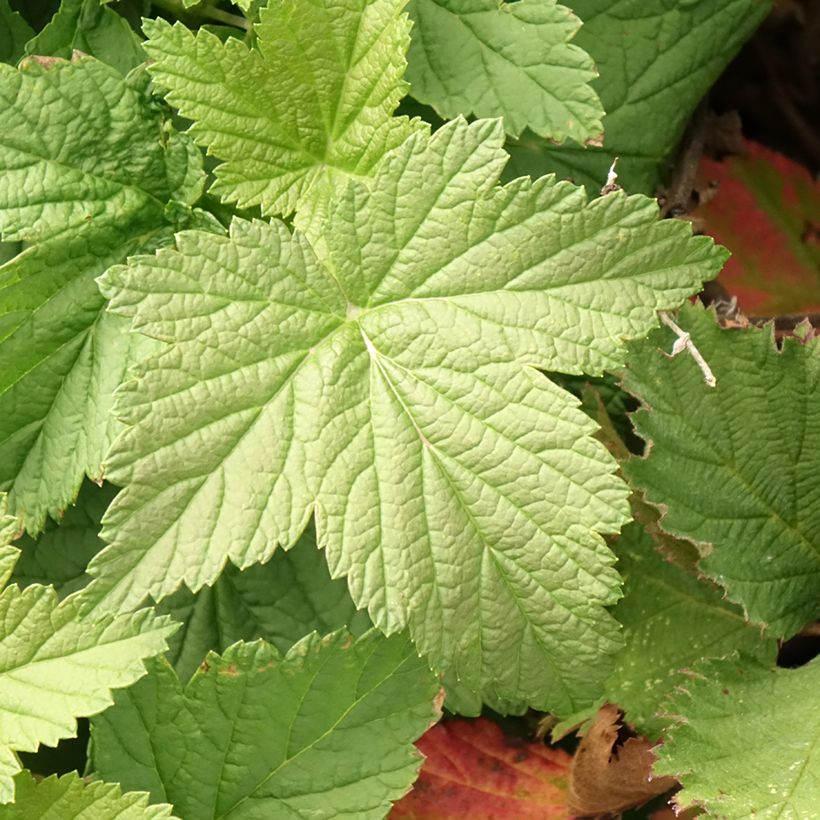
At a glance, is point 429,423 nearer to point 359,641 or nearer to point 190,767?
point 359,641

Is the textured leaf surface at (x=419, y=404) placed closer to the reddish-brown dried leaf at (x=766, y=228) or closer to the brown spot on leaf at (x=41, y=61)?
the brown spot on leaf at (x=41, y=61)

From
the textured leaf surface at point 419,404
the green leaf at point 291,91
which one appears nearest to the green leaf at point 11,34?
the green leaf at point 291,91

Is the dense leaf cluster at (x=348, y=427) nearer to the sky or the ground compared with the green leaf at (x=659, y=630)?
nearer to the sky

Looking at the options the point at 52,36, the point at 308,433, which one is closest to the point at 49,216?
the point at 52,36

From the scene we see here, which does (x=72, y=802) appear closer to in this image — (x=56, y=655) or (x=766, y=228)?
(x=56, y=655)

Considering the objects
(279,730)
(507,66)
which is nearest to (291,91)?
(507,66)

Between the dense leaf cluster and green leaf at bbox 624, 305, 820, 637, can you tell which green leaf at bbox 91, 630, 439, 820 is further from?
green leaf at bbox 624, 305, 820, 637

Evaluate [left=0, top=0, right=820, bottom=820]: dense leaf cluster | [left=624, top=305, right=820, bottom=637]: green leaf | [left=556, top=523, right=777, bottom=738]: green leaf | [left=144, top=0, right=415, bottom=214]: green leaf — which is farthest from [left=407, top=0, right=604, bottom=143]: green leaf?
[left=556, top=523, right=777, bottom=738]: green leaf
